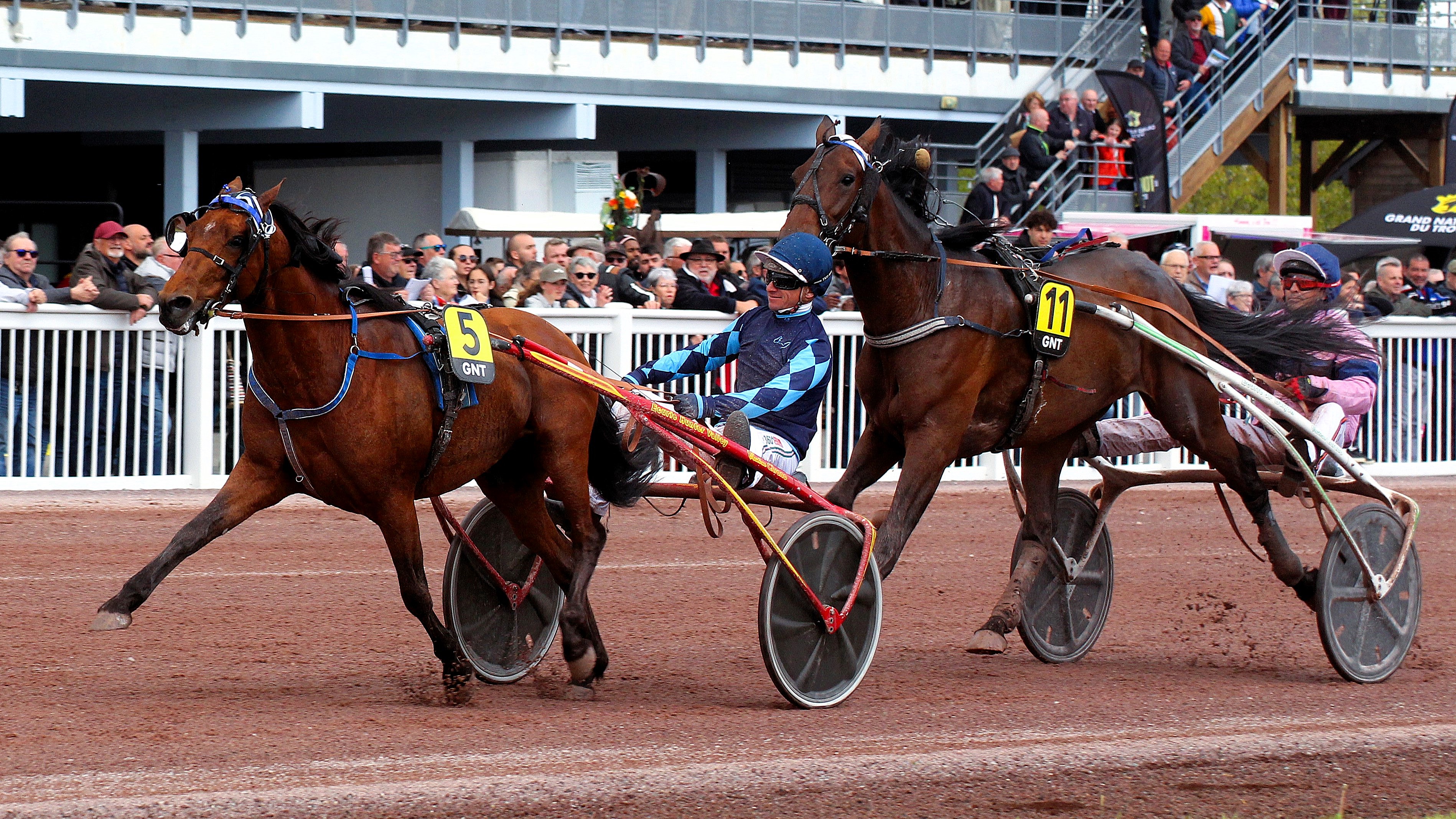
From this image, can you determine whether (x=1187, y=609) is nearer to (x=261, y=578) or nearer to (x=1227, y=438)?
(x=1227, y=438)

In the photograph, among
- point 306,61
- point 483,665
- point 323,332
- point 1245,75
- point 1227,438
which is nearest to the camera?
point 323,332

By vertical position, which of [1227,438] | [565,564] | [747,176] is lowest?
[565,564]

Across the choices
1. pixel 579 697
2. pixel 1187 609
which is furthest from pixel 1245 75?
pixel 579 697

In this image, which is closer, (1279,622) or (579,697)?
(579,697)

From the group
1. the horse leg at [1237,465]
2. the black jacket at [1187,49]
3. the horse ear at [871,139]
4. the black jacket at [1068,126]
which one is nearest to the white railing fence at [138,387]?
the horse leg at [1237,465]

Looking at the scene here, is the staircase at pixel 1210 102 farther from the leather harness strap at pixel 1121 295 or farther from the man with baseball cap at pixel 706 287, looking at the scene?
the leather harness strap at pixel 1121 295

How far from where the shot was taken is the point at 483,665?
218 inches

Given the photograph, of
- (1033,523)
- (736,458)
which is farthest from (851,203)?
(1033,523)

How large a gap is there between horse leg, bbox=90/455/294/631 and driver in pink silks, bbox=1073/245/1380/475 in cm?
304

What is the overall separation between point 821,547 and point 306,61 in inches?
464

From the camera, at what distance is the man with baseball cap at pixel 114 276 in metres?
8.94

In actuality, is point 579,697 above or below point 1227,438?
below

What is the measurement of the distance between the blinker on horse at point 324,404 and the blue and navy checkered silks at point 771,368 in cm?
59

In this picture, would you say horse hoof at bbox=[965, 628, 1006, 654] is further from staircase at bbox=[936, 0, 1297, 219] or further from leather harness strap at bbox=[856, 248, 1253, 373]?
staircase at bbox=[936, 0, 1297, 219]
